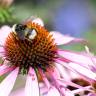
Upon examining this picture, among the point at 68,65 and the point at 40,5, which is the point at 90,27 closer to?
the point at 40,5

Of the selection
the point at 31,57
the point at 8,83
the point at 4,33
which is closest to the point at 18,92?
the point at 8,83

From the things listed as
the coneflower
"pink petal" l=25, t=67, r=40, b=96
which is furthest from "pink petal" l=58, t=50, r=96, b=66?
"pink petal" l=25, t=67, r=40, b=96

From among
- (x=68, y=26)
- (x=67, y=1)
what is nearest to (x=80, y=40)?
(x=68, y=26)

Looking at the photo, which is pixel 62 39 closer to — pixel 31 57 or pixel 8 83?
pixel 31 57

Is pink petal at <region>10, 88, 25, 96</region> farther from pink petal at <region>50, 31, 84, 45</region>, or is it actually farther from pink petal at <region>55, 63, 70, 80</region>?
pink petal at <region>50, 31, 84, 45</region>

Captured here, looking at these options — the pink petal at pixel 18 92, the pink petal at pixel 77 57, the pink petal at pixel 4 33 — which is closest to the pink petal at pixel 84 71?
the pink petal at pixel 77 57

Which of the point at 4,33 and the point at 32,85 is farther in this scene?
the point at 4,33
